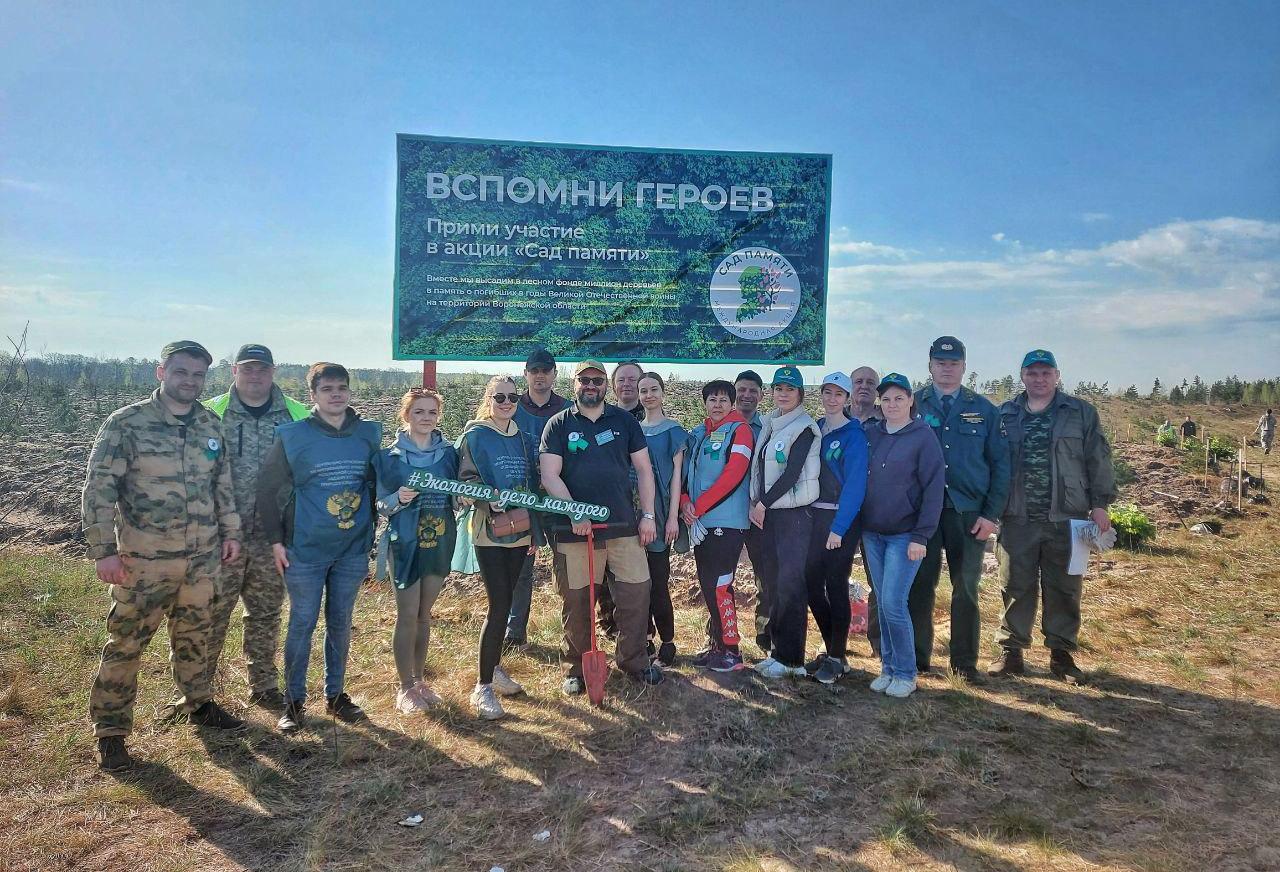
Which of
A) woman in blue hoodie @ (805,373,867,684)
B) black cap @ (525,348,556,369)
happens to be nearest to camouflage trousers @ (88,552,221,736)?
black cap @ (525,348,556,369)

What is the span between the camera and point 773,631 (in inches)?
193

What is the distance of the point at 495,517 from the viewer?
13.6ft

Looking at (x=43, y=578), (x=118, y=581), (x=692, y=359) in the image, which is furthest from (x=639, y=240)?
(x=43, y=578)

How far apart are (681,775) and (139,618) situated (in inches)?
119

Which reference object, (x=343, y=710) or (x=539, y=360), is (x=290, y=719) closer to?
(x=343, y=710)

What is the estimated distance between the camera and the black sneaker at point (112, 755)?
3.67 m

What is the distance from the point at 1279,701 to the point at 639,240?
6.01m

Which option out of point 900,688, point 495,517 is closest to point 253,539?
point 495,517

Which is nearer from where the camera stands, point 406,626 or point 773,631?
point 406,626

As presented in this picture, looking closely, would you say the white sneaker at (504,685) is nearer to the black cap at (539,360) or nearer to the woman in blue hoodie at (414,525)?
the woman in blue hoodie at (414,525)

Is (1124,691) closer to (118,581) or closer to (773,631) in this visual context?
(773,631)

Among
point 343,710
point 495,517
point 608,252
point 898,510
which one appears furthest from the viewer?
point 608,252

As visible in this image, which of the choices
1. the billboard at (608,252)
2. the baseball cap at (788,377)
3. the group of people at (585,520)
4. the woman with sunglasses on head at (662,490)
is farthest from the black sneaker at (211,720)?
the baseball cap at (788,377)

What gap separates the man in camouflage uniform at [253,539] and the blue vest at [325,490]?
0.38 metres
